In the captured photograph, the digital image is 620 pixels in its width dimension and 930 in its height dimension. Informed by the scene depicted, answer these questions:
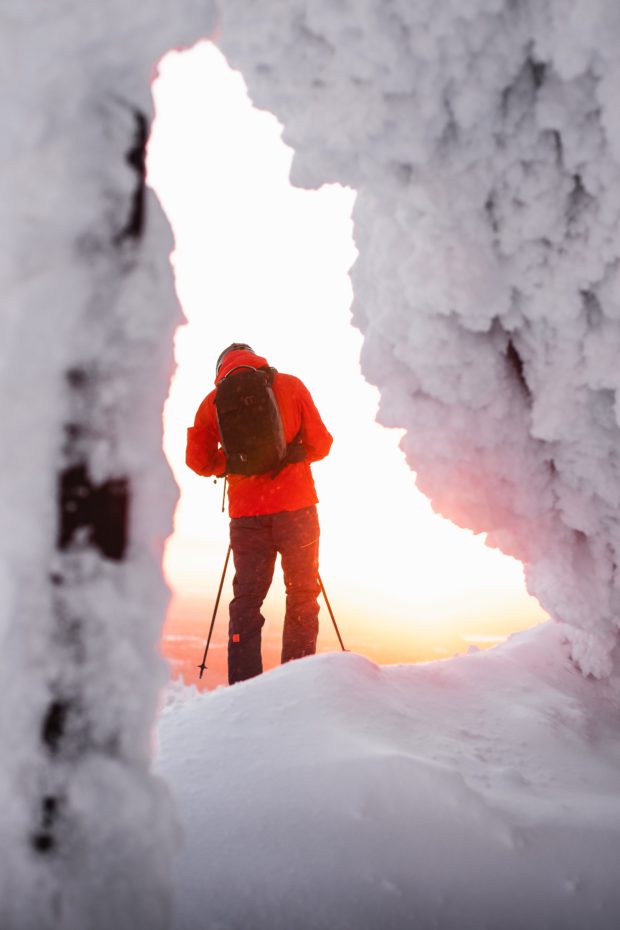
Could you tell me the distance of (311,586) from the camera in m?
4.09

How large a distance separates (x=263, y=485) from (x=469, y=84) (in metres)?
2.63

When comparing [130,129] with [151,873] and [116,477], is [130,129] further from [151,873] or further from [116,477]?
[151,873]

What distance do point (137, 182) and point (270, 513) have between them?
9.79ft

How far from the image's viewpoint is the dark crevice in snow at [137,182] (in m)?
1.21

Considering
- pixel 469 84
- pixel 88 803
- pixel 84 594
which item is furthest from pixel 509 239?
pixel 88 803

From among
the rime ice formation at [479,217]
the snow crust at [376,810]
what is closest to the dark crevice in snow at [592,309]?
the rime ice formation at [479,217]

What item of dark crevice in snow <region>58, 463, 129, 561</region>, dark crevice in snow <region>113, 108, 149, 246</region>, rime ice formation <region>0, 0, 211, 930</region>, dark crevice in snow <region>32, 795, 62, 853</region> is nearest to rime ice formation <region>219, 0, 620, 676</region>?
rime ice formation <region>0, 0, 211, 930</region>

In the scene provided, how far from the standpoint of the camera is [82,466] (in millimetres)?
1148

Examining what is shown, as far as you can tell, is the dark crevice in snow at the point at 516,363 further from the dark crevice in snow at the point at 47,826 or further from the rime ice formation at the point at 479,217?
the dark crevice in snow at the point at 47,826

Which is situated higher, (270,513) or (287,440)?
(287,440)

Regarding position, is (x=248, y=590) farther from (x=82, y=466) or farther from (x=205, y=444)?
(x=82, y=466)

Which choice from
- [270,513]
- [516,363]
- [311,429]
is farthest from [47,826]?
[311,429]

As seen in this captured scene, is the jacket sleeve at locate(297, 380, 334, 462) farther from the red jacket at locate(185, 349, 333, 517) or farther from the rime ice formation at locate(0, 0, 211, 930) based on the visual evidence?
the rime ice formation at locate(0, 0, 211, 930)

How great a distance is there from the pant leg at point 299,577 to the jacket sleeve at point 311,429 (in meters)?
0.41
